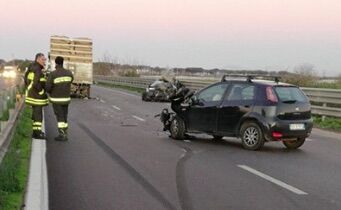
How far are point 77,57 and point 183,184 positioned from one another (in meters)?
29.2

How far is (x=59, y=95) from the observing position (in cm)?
1329

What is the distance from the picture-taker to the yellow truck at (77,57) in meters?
35.2

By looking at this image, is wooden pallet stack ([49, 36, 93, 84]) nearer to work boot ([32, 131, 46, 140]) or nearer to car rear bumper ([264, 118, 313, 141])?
work boot ([32, 131, 46, 140])

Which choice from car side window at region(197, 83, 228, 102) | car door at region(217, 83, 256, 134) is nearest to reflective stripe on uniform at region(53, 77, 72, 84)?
car side window at region(197, 83, 228, 102)

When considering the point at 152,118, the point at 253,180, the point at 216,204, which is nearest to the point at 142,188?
the point at 216,204

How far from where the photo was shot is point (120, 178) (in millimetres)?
8906

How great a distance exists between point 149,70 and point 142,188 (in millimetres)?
88232

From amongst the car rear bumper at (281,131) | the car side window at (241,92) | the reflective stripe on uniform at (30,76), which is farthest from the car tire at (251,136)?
the reflective stripe on uniform at (30,76)

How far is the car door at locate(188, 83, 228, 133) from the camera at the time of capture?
1351cm

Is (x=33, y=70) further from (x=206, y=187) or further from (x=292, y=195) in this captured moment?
(x=292, y=195)

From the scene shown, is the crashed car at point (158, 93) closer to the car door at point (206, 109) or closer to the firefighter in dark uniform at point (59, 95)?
the car door at point (206, 109)

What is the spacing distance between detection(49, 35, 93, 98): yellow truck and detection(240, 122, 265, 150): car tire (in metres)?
23.2

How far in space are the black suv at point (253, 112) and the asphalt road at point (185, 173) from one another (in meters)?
0.35

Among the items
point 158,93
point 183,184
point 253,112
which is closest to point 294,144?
point 253,112
